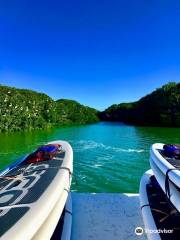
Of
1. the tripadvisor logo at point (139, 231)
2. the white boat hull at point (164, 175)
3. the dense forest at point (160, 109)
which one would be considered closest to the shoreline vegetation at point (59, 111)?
the dense forest at point (160, 109)

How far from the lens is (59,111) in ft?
187

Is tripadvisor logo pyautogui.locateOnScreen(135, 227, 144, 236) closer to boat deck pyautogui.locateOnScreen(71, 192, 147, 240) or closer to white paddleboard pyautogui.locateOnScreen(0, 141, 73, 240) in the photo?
boat deck pyautogui.locateOnScreen(71, 192, 147, 240)

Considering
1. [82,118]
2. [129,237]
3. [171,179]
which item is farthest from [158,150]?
[82,118]

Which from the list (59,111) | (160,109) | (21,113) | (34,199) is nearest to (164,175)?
(34,199)

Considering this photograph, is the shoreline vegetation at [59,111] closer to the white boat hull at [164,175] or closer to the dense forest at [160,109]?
the dense forest at [160,109]

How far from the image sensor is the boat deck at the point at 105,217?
12.6ft

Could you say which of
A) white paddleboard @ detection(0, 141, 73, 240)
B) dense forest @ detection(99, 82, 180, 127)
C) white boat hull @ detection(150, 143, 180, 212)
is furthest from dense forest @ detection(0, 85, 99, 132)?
white boat hull @ detection(150, 143, 180, 212)

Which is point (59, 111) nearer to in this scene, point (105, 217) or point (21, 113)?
point (21, 113)

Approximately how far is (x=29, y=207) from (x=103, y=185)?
5.33m

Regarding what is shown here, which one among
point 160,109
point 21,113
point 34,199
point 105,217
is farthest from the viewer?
point 160,109

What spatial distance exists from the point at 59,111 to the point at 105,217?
53367mm

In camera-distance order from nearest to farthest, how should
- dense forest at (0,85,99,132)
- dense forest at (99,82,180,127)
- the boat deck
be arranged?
the boat deck < dense forest at (0,85,99,132) < dense forest at (99,82,180,127)

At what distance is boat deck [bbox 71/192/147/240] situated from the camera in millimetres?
3846

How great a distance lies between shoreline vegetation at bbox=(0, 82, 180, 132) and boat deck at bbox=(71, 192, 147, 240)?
91.0 feet
